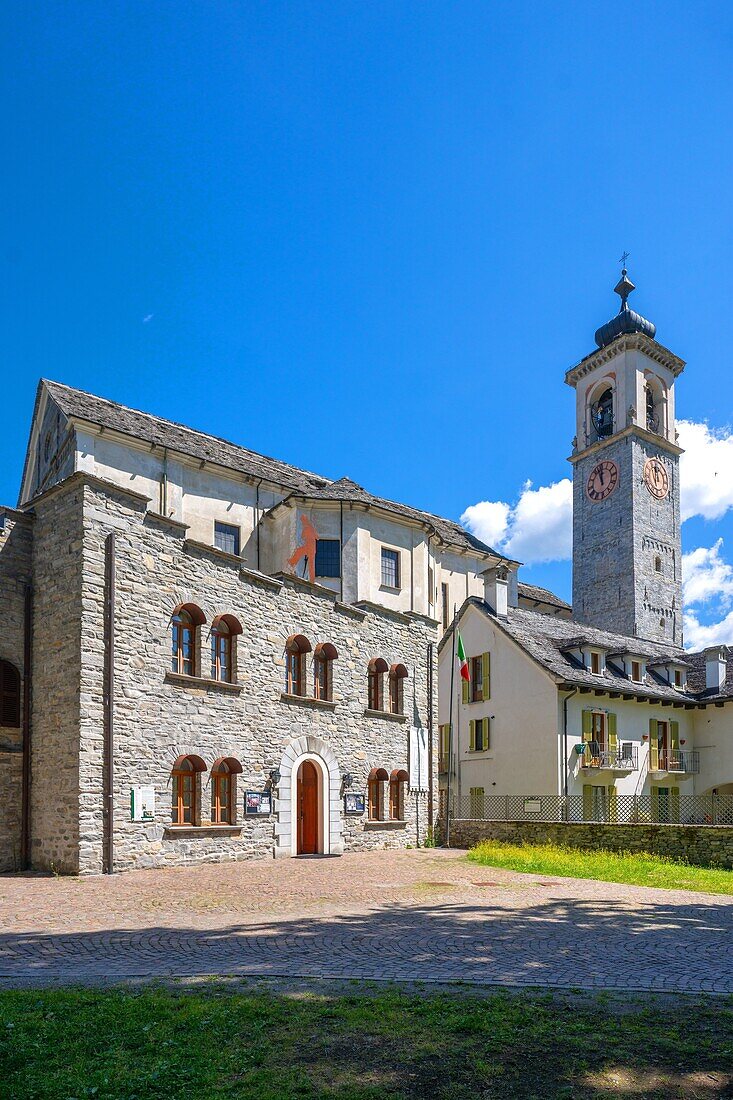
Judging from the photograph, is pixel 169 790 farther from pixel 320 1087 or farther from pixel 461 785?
pixel 461 785

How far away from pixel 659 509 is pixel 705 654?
20.4 m

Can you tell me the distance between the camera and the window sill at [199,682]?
20.0 meters

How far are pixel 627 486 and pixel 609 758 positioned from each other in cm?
2795

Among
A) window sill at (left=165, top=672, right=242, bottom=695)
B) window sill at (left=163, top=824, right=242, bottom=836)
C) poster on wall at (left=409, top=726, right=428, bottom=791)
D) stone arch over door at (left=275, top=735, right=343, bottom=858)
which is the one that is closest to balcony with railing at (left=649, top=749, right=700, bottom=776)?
poster on wall at (left=409, top=726, right=428, bottom=791)

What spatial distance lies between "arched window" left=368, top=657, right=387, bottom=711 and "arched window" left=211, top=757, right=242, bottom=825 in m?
6.28

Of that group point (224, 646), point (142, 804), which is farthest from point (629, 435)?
point (142, 804)

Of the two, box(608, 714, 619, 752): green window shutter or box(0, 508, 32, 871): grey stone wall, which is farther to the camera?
box(608, 714, 619, 752): green window shutter

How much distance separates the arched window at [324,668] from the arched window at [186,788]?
5.11m

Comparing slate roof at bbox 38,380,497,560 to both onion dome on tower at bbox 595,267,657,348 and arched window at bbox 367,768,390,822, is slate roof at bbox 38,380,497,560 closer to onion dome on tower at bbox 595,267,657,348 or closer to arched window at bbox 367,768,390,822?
arched window at bbox 367,768,390,822

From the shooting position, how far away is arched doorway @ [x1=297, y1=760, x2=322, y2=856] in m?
23.6

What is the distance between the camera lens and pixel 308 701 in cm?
2383

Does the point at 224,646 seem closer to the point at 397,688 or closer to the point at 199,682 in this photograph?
the point at 199,682

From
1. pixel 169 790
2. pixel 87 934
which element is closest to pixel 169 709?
pixel 169 790

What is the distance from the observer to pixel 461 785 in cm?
3334
